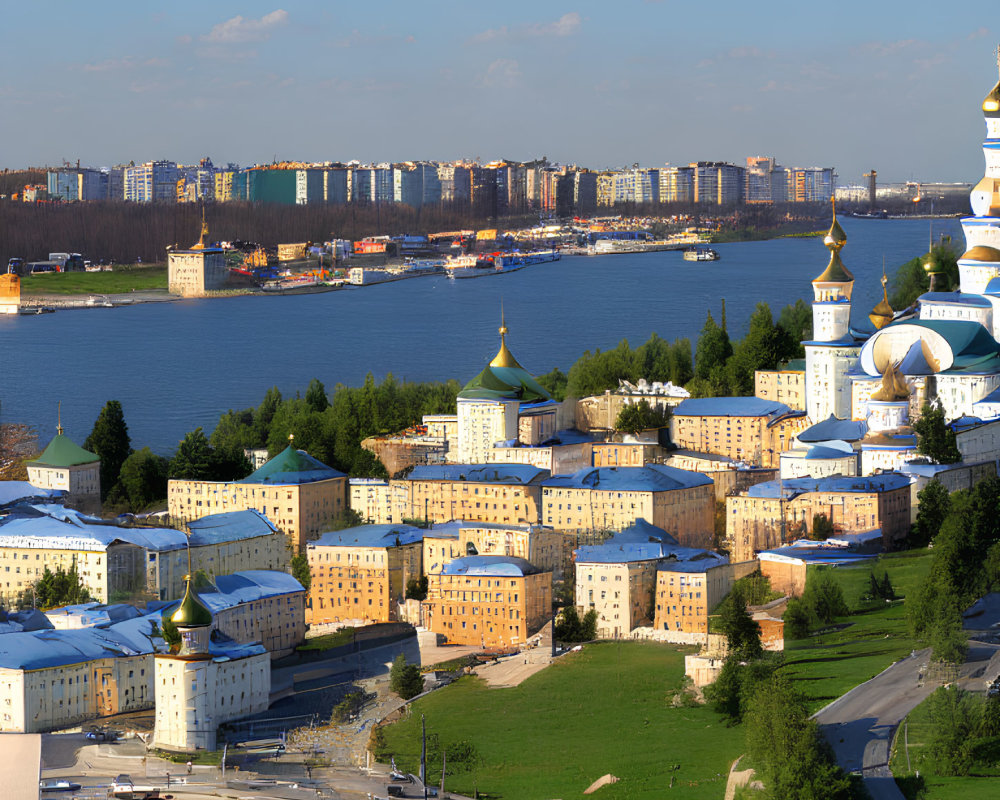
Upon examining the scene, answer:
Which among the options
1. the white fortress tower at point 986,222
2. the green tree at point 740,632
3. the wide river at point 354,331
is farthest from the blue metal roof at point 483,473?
the wide river at point 354,331

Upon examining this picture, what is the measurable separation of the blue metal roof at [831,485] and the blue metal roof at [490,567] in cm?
371

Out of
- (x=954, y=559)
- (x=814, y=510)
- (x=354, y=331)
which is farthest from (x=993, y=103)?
(x=354, y=331)

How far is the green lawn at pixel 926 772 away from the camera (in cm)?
1950

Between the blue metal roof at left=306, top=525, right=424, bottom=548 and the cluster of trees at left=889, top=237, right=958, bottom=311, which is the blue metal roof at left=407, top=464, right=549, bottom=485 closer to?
the blue metal roof at left=306, top=525, right=424, bottom=548

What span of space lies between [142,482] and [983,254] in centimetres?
1343

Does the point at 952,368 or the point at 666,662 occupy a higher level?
the point at 952,368

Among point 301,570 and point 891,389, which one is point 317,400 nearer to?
point 301,570

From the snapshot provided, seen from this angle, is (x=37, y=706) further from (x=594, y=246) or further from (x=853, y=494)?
(x=594, y=246)

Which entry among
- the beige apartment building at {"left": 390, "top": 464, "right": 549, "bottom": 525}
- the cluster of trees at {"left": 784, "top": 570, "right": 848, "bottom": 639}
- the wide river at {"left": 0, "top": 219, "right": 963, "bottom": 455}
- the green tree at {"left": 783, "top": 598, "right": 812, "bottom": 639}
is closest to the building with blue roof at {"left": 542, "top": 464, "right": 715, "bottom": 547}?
the beige apartment building at {"left": 390, "top": 464, "right": 549, "bottom": 525}

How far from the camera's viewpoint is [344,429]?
37.9m

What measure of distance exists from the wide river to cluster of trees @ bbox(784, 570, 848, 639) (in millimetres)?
19788

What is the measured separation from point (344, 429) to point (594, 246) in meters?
66.7

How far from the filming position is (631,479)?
3138cm

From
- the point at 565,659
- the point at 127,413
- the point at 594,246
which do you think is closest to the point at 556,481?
the point at 565,659
